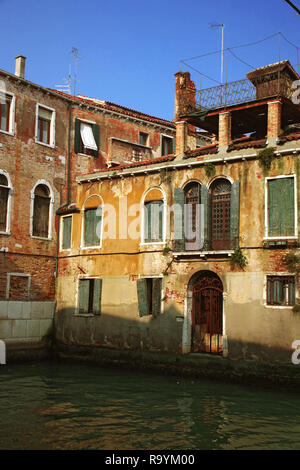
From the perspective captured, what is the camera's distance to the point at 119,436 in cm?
950

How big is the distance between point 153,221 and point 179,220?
1130 mm

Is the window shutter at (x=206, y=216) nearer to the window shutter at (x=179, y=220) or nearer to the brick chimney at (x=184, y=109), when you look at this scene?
the window shutter at (x=179, y=220)

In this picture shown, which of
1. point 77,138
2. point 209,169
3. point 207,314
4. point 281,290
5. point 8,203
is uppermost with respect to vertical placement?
point 77,138

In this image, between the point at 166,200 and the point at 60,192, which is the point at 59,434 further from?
the point at 60,192

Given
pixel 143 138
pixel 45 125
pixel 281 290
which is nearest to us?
pixel 281 290

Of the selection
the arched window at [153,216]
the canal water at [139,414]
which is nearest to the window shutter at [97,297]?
the arched window at [153,216]

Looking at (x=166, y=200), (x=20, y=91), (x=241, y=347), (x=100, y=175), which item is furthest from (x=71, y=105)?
(x=241, y=347)

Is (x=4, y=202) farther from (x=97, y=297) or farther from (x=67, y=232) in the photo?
Answer: (x=97, y=297)

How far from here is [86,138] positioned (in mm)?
21500

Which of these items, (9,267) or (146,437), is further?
(9,267)

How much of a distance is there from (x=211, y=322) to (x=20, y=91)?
10.8m

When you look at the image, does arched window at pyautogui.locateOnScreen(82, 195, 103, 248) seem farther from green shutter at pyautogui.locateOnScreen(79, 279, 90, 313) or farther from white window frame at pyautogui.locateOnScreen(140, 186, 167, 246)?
white window frame at pyautogui.locateOnScreen(140, 186, 167, 246)

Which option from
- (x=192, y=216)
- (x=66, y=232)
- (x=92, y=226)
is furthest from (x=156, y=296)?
(x=66, y=232)

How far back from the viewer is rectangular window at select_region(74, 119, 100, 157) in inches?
836
